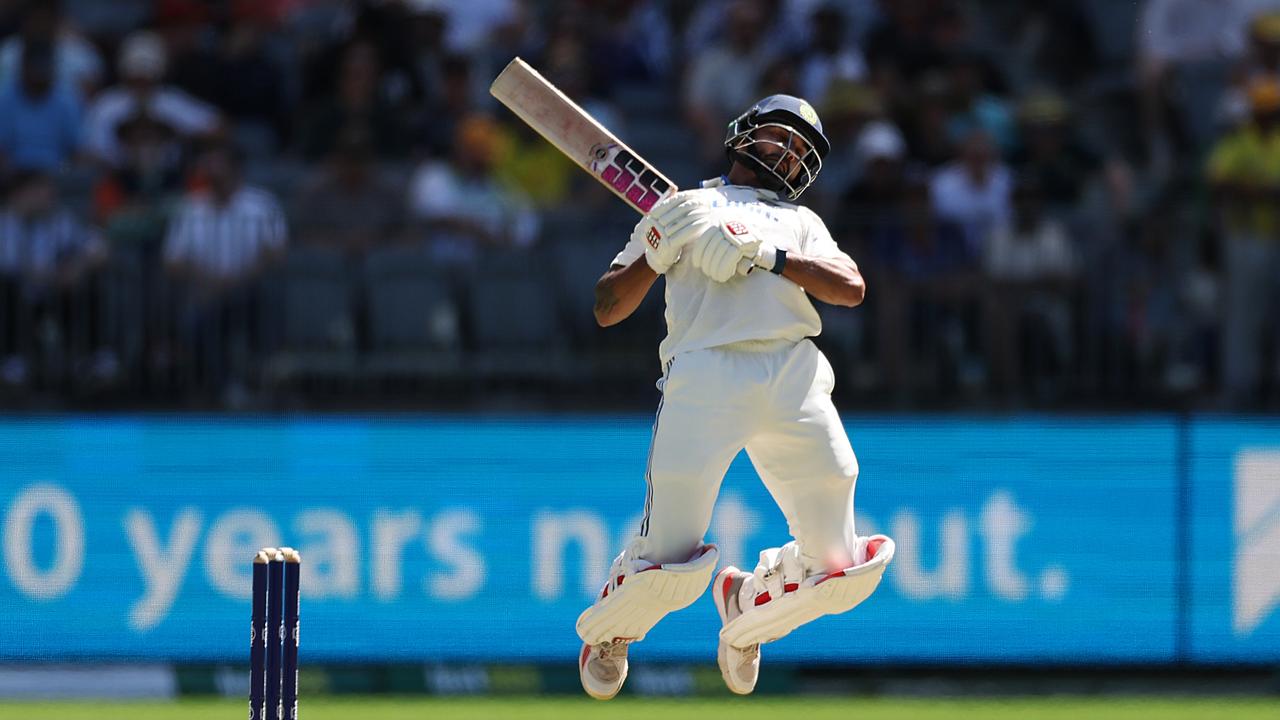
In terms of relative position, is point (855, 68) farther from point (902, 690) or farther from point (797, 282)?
point (797, 282)

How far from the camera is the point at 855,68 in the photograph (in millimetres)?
12500

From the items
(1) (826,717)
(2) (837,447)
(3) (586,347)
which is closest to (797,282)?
(2) (837,447)

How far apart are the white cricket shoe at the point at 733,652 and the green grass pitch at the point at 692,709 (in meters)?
2.06

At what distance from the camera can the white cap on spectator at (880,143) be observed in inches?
448

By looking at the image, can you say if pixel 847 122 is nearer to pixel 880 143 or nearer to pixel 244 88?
pixel 880 143

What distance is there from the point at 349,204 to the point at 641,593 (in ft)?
16.4

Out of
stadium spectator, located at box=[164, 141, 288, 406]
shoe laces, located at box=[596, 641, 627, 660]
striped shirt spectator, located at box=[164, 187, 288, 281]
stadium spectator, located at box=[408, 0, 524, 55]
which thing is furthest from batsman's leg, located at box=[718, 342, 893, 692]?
stadium spectator, located at box=[408, 0, 524, 55]

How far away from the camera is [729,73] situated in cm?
1252

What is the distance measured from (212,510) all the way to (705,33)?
5.01 meters

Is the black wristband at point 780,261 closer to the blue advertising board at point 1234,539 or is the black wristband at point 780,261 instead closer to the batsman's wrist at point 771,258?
the batsman's wrist at point 771,258

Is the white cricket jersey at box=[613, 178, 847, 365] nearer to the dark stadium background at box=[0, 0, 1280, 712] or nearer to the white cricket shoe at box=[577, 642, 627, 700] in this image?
the white cricket shoe at box=[577, 642, 627, 700]

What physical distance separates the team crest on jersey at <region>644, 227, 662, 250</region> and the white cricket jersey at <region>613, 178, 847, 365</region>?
6.3 inches

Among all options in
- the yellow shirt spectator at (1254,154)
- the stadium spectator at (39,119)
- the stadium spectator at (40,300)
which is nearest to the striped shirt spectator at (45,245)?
the stadium spectator at (40,300)

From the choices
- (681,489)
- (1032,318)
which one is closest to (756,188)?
(681,489)
